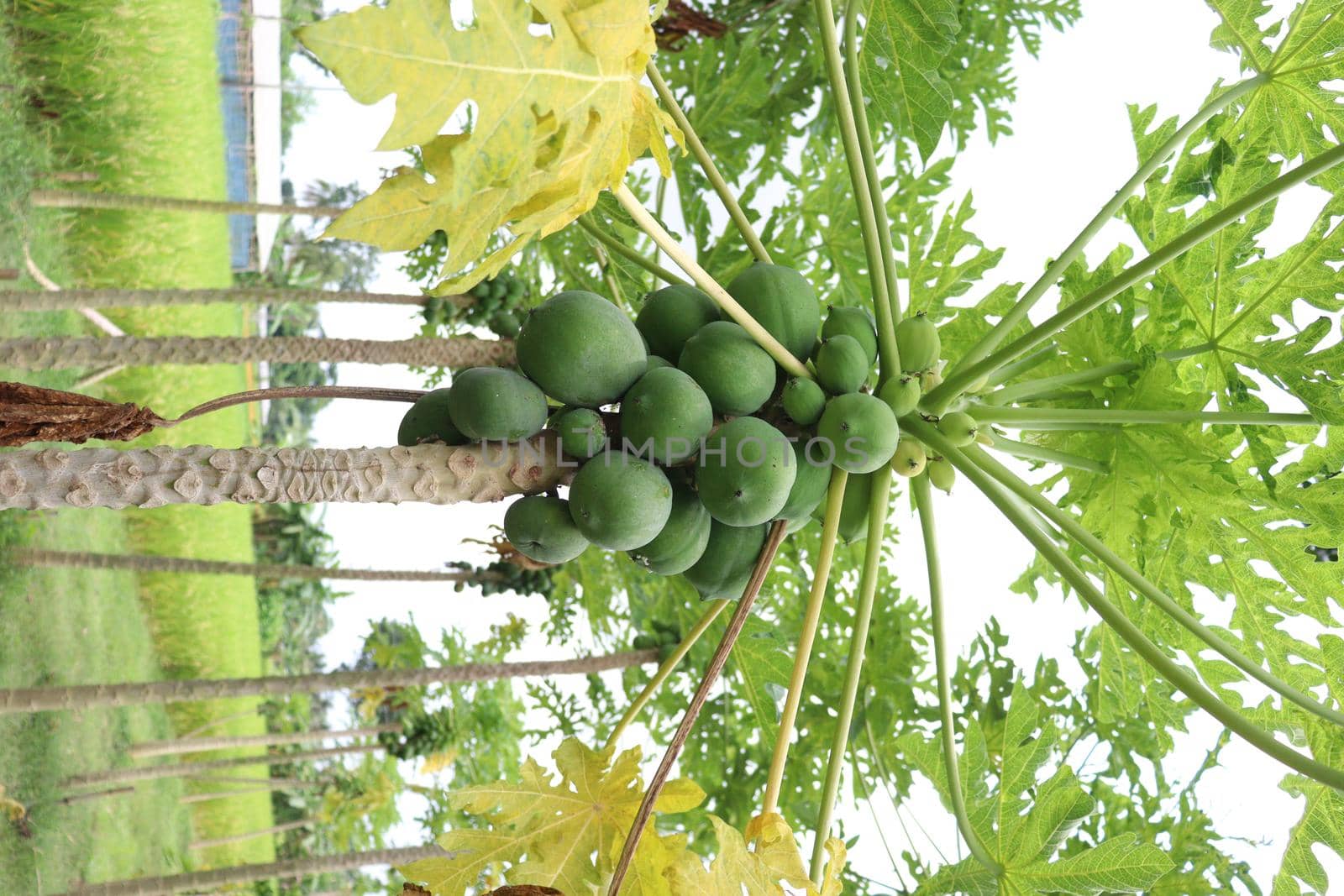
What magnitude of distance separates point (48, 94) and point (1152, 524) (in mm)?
6081

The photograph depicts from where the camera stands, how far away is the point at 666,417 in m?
1.39

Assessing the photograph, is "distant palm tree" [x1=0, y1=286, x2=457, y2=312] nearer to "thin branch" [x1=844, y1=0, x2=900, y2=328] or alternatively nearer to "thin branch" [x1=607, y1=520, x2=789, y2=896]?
"thin branch" [x1=844, y1=0, x2=900, y2=328]

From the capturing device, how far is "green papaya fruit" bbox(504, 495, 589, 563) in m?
1.45

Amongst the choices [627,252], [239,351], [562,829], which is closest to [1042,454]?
[627,252]

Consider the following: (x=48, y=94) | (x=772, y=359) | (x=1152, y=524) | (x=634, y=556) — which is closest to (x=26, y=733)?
(x=48, y=94)

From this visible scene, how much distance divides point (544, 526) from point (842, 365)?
1.83 ft

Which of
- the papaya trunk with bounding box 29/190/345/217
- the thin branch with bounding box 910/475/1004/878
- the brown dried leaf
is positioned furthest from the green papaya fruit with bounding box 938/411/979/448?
the papaya trunk with bounding box 29/190/345/217

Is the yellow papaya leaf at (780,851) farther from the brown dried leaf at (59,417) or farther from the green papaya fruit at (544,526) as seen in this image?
the brown dried leaf at (59,417)

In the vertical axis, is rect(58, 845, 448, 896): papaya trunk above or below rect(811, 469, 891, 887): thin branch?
below

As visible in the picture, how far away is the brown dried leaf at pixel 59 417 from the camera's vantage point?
1210 millimetres

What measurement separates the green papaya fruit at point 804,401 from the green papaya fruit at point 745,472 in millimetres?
107

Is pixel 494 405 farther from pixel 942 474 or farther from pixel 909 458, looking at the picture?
pixel 942 474

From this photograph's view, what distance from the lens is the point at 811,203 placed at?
2.97 m

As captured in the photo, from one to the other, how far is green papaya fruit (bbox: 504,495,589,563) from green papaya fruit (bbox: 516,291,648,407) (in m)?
0.17
